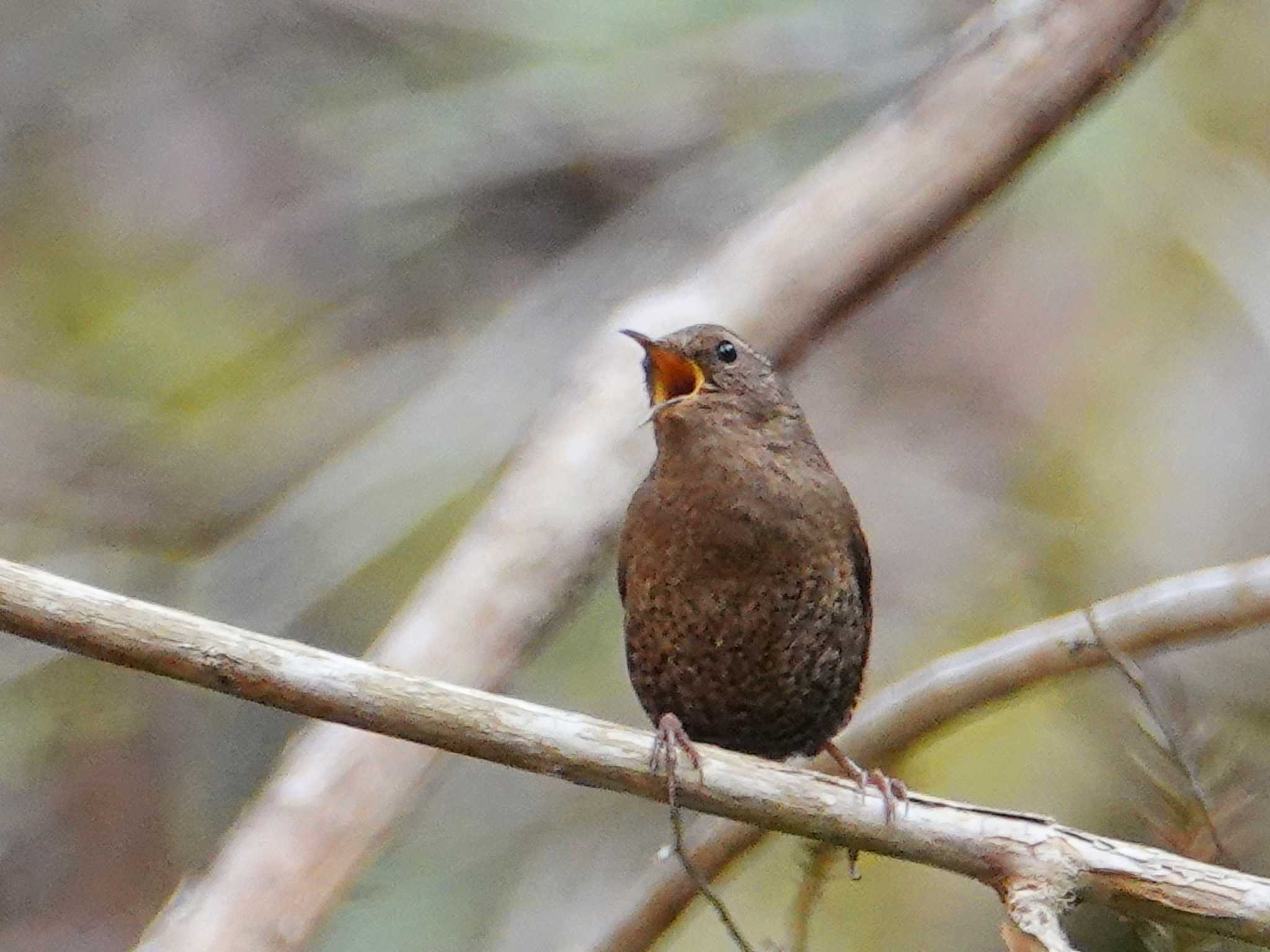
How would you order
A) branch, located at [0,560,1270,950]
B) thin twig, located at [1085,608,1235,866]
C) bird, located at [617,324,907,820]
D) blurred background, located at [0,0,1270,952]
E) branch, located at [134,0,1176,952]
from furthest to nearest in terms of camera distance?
1. blurred background, located at [0,0,1270,952]
2. bird, located at [617,324,907,820]
3. branch, located at [134,0,1176,952]
4. thin twig, located at [1085,608,1235,866]
5. branch, located at [0,560,1270,950]

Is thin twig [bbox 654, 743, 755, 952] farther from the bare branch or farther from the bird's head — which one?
the bird's head

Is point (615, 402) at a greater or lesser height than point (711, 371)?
lesser

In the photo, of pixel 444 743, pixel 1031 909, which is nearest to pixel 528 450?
pixel 444 743

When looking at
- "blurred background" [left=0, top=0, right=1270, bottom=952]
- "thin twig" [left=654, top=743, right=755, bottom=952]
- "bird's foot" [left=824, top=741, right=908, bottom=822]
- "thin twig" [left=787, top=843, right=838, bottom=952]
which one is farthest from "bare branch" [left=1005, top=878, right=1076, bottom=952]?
"blurred background" [left=0, top=0, right=1270, bottom=952]

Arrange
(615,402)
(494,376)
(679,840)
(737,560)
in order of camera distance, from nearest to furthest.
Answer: (679,840) → (737,560) → (615,402) → (494,376)

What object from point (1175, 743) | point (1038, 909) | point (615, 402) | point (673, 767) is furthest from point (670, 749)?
point (615, 402)

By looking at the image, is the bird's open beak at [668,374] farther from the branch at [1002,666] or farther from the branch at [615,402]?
the branch at [1002,666]

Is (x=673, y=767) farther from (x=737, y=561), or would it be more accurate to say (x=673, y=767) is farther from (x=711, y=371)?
(x=711, y=371)
